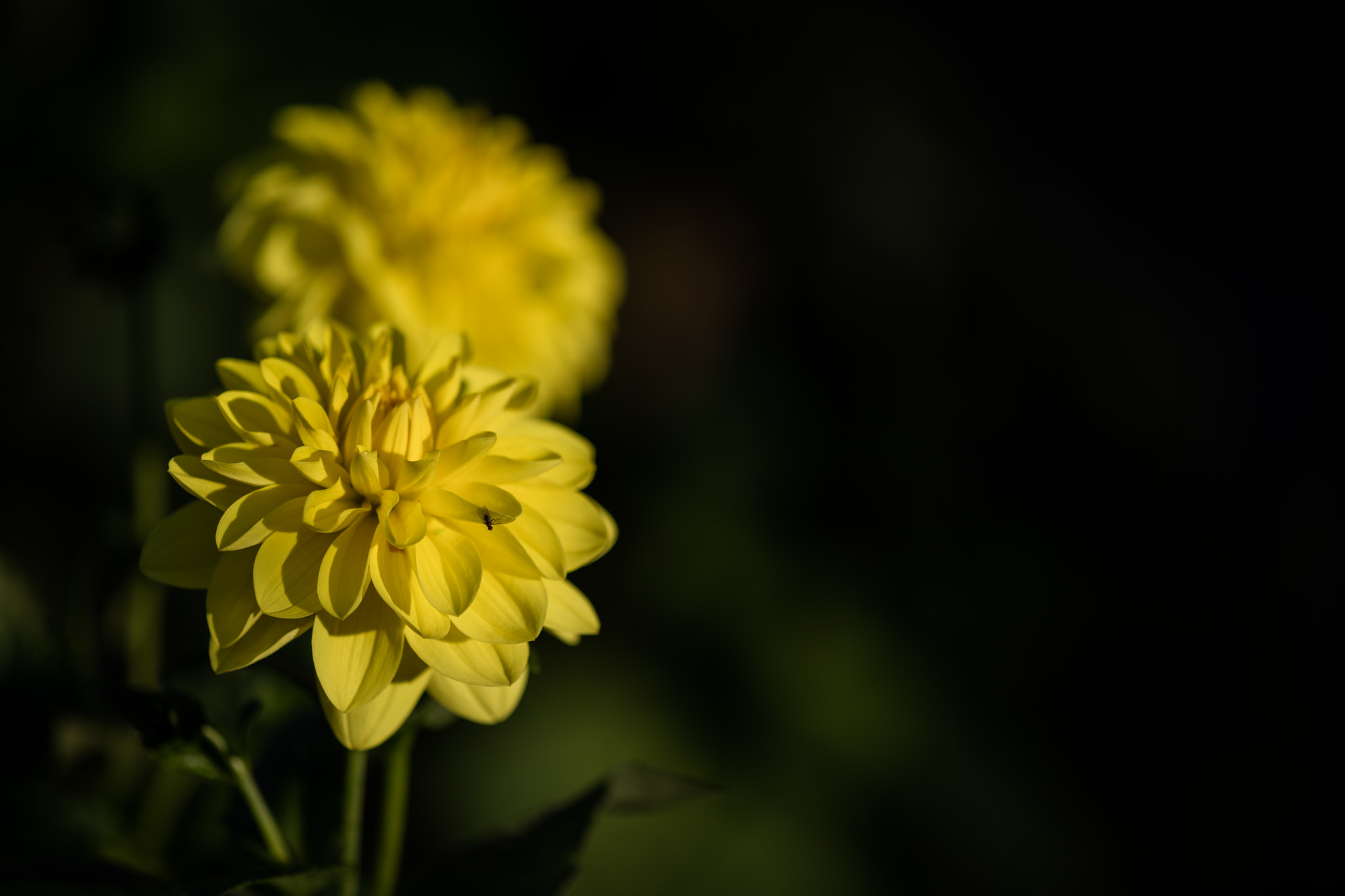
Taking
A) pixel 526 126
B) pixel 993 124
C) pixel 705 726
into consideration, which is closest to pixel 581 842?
pixel 705 726

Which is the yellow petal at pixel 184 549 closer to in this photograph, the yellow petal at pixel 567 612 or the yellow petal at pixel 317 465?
the yellow petal at pixel 317 465

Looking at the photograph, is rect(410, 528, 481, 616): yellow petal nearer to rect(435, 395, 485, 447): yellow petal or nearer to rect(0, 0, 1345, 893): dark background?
rect(435, 395, 485, 447): yellow petal

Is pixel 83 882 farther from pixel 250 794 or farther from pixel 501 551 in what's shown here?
pixel 501 551

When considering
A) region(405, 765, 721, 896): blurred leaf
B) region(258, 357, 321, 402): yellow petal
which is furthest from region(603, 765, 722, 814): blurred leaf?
region(258, 357, 321, 402): yellow petal

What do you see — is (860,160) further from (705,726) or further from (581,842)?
(581,842)

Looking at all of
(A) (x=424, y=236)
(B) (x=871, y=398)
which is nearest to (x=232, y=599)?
(A) (x=424, y=236)

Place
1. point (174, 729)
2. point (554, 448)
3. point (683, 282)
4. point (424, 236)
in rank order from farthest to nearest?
point (683, 282) < point (424, 236) < point (554, 448) < point (174, 729)
